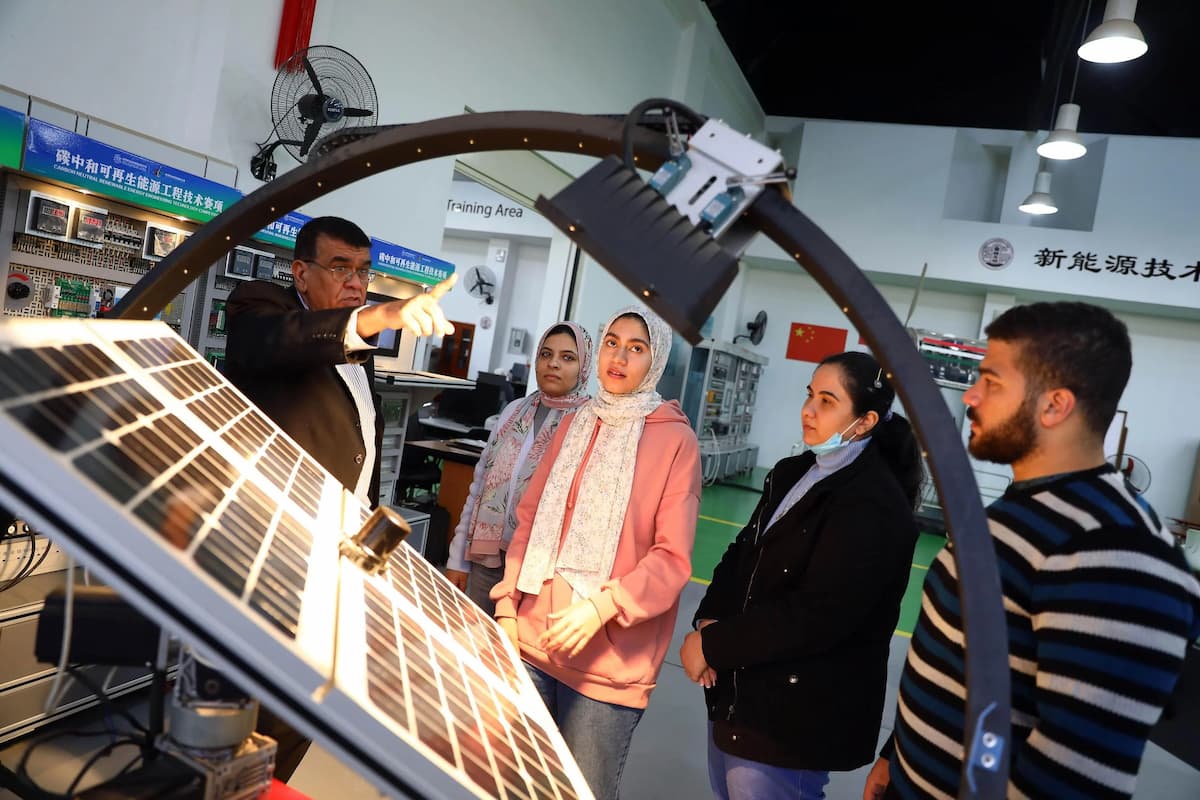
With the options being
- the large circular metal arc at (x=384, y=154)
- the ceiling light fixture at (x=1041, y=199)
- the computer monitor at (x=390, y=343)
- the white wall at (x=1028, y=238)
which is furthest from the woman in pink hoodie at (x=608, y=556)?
the white wall at (x=1028, y=238)

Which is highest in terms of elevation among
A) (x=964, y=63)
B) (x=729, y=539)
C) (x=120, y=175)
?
(x=964, y=63)

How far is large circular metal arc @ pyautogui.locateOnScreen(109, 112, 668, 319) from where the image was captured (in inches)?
30.6

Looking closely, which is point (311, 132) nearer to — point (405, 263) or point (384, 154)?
point (405, 263)

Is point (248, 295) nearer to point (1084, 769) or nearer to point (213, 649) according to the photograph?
point (213, 649)

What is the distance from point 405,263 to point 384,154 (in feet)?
14.1

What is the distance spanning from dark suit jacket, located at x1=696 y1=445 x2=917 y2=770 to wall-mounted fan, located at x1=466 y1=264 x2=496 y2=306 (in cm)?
1121

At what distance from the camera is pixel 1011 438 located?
1040 millimetres

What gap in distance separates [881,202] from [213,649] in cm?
1188

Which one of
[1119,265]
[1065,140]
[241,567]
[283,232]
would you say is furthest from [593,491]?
[1119,265]

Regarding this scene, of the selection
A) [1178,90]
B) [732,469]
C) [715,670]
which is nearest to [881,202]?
[1178,90]

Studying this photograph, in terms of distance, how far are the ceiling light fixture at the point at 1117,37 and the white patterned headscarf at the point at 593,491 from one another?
5.83 meters

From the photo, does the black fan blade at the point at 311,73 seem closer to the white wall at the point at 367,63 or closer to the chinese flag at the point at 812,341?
the white wall at the point at 367,63

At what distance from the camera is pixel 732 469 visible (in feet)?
36.6

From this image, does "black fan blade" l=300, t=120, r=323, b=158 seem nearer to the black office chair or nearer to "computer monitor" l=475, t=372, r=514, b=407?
the black office chair
